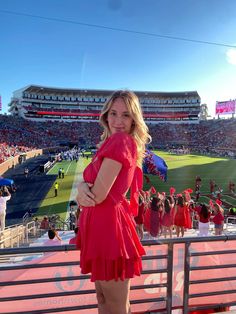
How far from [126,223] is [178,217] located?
661cm

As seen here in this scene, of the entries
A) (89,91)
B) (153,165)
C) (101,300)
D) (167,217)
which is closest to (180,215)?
(167,217)

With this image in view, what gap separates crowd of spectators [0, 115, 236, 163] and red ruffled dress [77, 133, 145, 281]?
51565 mm

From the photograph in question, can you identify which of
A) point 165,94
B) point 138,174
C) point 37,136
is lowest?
point 138,174

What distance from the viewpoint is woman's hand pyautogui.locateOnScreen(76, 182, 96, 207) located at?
5.44 feet

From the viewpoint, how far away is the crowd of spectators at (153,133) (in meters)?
57.9

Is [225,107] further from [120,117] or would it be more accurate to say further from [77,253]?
[120,117]

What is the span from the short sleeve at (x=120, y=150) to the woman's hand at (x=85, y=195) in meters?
0.22

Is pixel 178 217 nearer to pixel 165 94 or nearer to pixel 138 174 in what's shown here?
pixel 138 174

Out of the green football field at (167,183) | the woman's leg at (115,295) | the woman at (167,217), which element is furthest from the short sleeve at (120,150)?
the green football field at (167,183)

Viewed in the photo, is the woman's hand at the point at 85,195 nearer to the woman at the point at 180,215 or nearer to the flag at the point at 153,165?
the woman at the point at 180,215

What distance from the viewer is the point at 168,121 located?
316 ft

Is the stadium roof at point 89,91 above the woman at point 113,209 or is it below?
above

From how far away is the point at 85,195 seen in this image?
1.67 m

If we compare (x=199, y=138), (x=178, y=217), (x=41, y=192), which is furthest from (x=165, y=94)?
(x=178, y=217)
